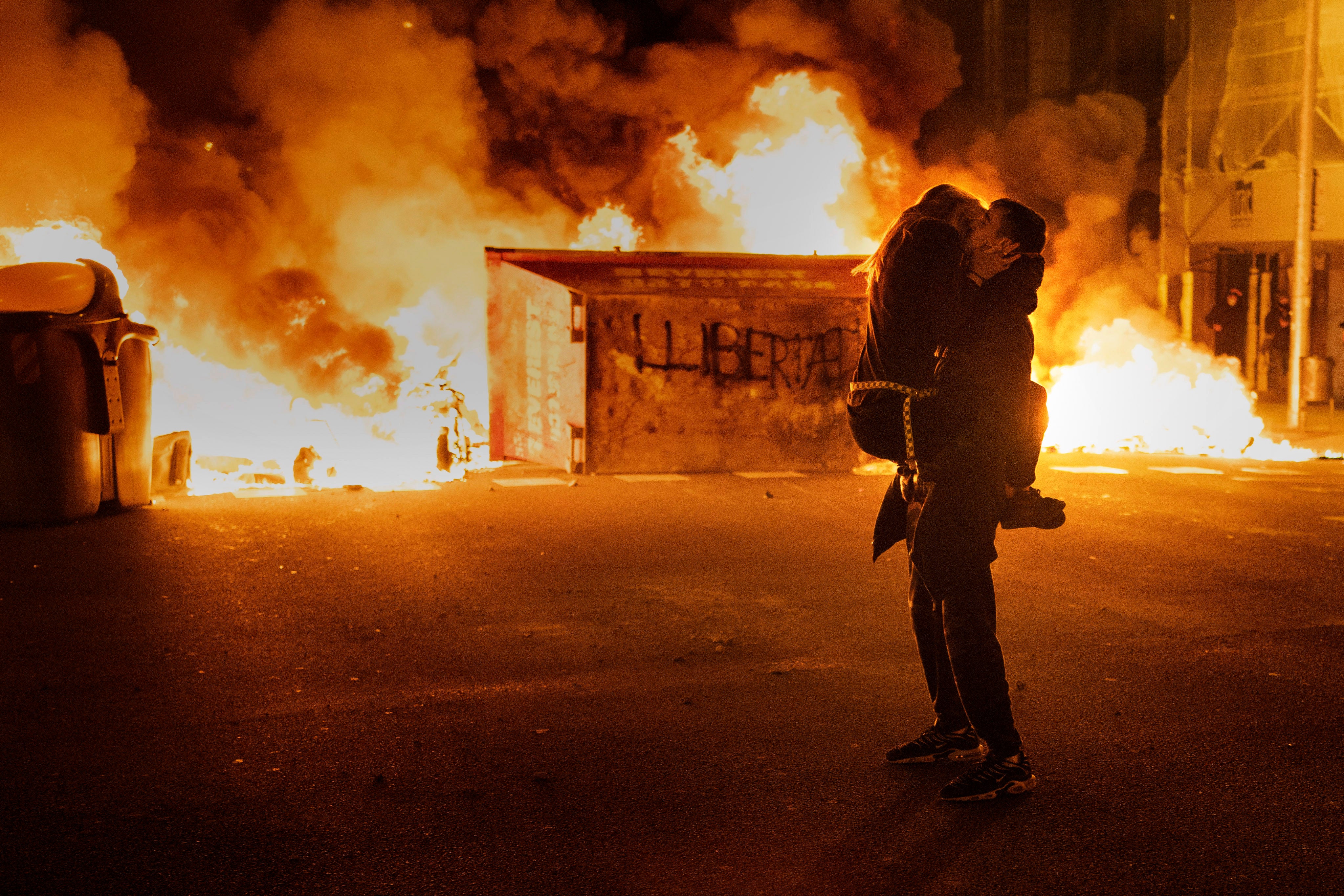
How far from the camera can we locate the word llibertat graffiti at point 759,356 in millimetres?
11055

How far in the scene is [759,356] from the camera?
11266 millimetres

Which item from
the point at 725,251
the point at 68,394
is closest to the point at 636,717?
the point at 68,394

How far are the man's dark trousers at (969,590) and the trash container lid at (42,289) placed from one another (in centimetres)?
739

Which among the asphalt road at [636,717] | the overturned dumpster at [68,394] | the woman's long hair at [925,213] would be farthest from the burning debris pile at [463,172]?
the woman's long hair at [925,213]

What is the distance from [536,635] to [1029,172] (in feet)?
52.9

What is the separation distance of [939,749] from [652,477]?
24.4 ft

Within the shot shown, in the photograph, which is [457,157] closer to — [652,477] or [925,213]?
[652,477]

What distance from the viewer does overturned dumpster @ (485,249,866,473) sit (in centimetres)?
1096

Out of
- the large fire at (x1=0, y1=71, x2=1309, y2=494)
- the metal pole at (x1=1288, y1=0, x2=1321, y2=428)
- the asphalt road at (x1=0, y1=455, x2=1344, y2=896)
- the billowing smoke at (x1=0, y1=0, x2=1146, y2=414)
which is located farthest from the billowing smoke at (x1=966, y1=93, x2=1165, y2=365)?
the asphalt road at (x1=0, y1=455, x2=1344, y2=896)

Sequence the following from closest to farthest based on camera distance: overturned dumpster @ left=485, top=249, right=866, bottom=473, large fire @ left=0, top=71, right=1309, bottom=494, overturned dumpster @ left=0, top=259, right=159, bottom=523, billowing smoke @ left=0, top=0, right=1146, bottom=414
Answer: overturned dumpster @ left=0, top=259, right=159, bottom=523
overturned dumpster @ left=485, top=249, right=866, bottom=473
large fire @ left=0, top=71, right=1309, bottom=494
billowing smoke @ left=0, top=0, right=1146, bottom=414

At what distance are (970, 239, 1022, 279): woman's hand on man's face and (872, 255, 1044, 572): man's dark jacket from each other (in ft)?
0.07

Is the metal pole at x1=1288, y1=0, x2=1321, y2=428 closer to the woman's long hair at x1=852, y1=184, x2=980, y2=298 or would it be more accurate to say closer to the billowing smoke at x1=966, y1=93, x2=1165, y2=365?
the billowing smoke at x1=966, y1=93, x2=1165, y2=365

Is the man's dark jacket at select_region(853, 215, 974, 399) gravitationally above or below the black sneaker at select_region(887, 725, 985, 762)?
above

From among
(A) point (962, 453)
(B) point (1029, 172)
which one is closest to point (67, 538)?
(A) point (962, 453)
